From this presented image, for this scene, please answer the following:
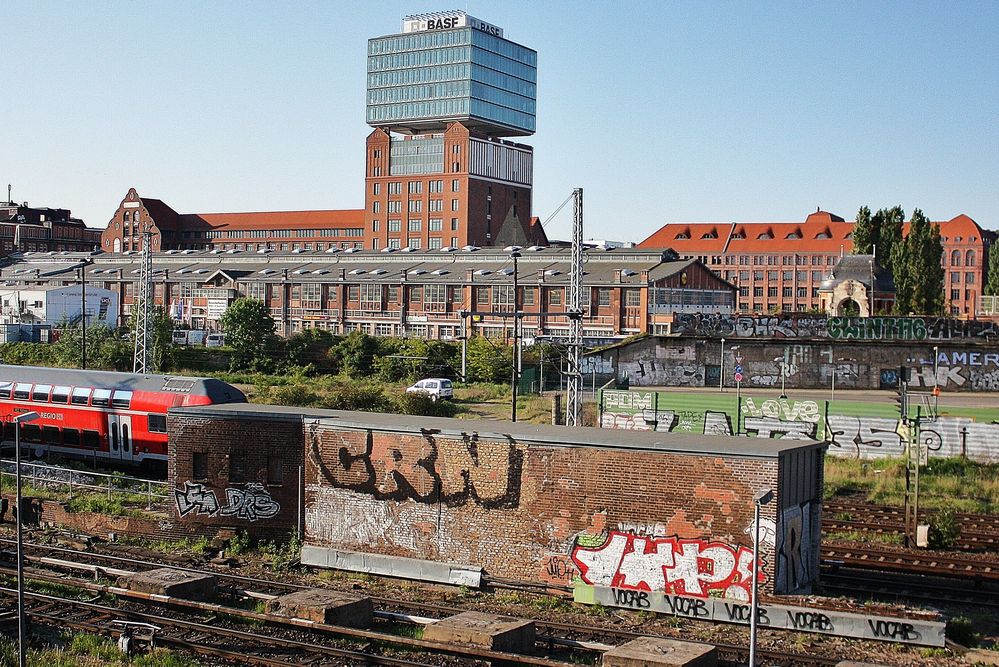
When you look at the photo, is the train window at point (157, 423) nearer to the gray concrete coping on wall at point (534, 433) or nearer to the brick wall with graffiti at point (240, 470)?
the gray concrete coping on wall at point (534, 433)

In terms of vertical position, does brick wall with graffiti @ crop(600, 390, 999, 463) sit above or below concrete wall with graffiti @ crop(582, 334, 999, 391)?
below

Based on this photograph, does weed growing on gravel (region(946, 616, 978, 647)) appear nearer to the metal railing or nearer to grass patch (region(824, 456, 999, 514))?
grass patch (region(824, 456, 999, 514))

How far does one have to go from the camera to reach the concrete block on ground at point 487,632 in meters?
18.2

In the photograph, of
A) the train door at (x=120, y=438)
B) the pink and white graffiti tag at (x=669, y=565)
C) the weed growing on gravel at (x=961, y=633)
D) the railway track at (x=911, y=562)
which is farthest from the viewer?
the train door at (x=120, y=438)

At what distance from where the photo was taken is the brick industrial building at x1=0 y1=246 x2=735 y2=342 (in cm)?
7794

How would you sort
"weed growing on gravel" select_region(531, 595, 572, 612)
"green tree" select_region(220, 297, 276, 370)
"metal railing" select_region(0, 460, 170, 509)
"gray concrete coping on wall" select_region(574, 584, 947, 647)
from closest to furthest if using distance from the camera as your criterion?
"gray concrete coping on wall" select_region(574, 584, 947, 647) → "weed growing on gravel" select_region(531, 595, 572, 612) → "metal railing" select_region(0, 460, 170, 509) → "green tree" select_region(220, 297, 276, 370)

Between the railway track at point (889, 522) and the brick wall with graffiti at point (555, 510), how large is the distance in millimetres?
8312

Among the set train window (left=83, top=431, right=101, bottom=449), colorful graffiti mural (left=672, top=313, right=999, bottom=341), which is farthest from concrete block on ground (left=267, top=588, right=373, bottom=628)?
colorful graffiti mural (left=672, top=313, right=999, bottom=341)

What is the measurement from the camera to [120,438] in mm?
35156

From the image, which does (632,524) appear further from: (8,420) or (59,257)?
(59,257)

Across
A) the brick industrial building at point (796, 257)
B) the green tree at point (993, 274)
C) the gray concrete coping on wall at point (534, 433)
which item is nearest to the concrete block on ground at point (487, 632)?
the gray concrete coping on wall at point (534, 433)

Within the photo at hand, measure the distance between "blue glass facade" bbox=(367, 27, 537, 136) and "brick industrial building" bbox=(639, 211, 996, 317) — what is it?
96.1ft

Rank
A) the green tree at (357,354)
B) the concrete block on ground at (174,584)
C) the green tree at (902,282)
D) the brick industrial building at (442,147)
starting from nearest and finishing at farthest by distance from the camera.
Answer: the concrete block on ground at (174,584) → the green tree at (357,354) → the green tree at (902,282) → the brick industrial building at (442,147)

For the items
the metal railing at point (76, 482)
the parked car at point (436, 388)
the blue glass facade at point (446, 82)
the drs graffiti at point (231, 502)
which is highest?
the blue glass facade at point (446, 82)
